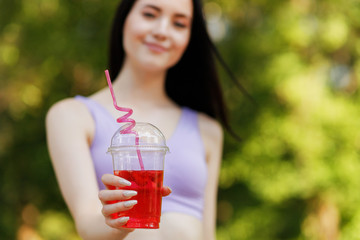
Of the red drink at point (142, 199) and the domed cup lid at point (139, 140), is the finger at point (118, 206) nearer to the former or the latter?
the red drink at point (142, 199)

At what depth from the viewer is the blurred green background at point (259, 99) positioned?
7.57 metres

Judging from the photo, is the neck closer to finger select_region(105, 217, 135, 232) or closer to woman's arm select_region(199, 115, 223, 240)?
woman's arm select_region(199, 115, 223, 240)

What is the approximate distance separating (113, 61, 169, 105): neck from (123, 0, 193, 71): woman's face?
0.28ft

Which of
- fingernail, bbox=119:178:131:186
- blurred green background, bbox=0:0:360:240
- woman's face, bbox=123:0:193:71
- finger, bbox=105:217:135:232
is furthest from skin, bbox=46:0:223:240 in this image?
blurred green background, bbox=0:0:360:240

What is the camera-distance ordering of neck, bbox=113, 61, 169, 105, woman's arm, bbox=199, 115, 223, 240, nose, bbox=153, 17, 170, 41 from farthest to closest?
1. woman's arm, bbox=199, 115, 223, 240
2. neck, bbox=113, 61, 169, 105
3. nose, bbox=153, 17, 170, 41

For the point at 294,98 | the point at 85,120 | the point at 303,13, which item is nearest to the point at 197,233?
the point at 85,120

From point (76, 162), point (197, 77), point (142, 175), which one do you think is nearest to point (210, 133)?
point (197, 77)

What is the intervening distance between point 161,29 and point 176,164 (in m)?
0.62

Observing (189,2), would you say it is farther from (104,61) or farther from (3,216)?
(3,216)

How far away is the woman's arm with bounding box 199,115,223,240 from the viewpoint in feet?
10.6

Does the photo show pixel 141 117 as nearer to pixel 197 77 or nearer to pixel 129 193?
pixel 197 77

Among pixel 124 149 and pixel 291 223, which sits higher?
pixel 124 149

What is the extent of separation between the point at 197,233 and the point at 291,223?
5.27 metres

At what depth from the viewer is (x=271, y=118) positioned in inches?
310
